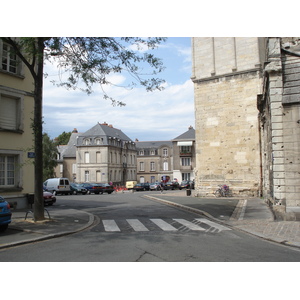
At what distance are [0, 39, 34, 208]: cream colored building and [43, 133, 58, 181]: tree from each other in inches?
1311

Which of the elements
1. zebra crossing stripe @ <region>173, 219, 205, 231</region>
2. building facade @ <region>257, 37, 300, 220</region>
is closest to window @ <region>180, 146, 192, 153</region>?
building facade @ <region>257, 37, 300, 220</region>

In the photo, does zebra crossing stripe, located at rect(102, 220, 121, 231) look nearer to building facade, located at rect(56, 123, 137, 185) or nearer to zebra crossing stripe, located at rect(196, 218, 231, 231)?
zebra crossing stripe, located at rect(196, 218, 231, 231)

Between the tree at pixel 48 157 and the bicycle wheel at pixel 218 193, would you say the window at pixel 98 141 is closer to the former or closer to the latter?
the tree at pixel 48 157

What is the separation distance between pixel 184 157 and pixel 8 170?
41.4m

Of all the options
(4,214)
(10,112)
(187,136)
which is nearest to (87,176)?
(187,136)

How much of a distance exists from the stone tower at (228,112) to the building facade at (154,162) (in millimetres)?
44552

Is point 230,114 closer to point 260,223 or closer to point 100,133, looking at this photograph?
point 260,223

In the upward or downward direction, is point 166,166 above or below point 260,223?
above

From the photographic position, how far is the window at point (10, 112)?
14.6m

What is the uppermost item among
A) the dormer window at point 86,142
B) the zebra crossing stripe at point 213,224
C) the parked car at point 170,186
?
the dormer window at point 86,142

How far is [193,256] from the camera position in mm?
6004

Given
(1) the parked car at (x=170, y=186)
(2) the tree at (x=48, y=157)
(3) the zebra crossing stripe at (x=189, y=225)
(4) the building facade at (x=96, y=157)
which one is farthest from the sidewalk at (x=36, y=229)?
(4) the building facade at (x=96, y=157)

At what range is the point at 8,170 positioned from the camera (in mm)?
14867

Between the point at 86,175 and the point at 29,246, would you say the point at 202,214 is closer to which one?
the point at 29,246
